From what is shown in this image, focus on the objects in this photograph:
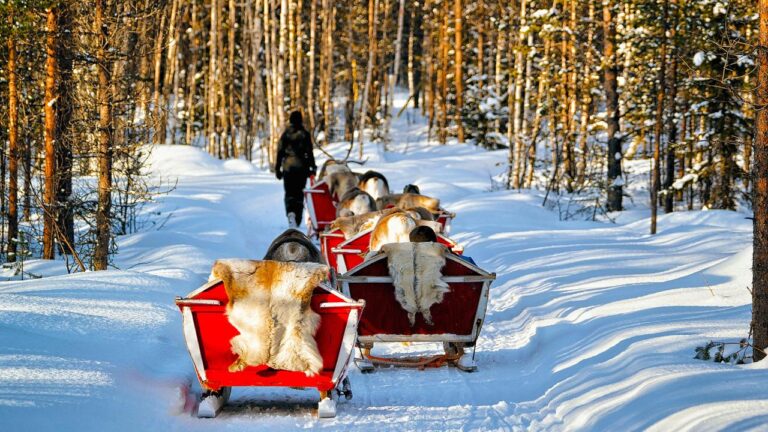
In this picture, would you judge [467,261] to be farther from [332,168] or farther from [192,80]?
[192,80]

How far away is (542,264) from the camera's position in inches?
553

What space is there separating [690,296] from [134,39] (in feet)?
35.1

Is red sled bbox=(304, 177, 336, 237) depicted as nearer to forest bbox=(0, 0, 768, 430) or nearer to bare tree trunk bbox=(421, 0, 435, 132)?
forest bbox=(0, 0, 768, 430)

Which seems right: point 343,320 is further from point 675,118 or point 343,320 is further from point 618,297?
point 675,118

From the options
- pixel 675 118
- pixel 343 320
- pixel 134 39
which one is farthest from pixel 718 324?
pixel 675 118

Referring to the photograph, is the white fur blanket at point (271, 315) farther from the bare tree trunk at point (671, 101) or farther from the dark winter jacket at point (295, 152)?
the dark winter jacket at point (295, 152)

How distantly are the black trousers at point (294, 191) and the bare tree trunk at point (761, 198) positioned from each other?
12636 mm

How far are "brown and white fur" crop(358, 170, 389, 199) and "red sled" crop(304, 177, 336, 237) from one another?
0.81 m

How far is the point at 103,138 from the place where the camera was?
12727 millimetres

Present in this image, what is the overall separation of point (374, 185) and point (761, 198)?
9.89 m

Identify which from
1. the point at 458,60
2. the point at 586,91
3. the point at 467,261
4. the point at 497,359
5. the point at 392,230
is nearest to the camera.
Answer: the point at 467,261

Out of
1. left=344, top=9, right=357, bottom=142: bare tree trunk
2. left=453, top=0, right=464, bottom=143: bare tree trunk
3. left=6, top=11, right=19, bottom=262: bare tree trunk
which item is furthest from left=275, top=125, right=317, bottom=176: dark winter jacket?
left=344, top=9, right=357, bottom=142: bare tree trunk

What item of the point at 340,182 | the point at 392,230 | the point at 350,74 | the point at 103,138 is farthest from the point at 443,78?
the point at 392,230

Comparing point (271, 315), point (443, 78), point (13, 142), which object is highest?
point (443, 78)
